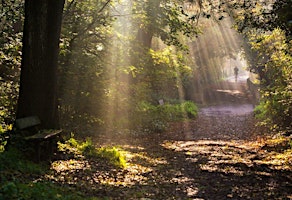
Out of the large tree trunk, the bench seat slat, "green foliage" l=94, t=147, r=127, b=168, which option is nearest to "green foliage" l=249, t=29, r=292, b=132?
"green foliage" l=94, t=147, r=127, b=168

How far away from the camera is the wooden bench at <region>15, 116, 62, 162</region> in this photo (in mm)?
7805

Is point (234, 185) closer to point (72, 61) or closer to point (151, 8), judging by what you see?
point (72, 61)

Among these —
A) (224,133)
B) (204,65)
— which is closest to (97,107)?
(224,133)

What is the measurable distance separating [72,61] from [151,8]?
4110 mm

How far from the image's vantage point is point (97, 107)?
49.1 feet

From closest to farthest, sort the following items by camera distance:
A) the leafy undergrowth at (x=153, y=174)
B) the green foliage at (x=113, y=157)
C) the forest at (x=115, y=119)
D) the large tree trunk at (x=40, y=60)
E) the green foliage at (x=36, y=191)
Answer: the green foliage at (x=36, y=191)
the leafy undergrowth at (x=153, y=174)
the forest at (x=115, y=119)
the large tree trunk at (x=40, y=60)
the green foliage at (x=113, y=157)

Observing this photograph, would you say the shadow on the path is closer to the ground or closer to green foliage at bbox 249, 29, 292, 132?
the ground

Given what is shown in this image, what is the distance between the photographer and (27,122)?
8195 mm

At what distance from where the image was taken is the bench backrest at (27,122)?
8.01 m

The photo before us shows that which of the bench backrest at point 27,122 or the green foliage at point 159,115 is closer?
the bench backrest at point 27,122

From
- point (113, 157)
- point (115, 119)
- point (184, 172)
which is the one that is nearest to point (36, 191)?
point (113, 157)

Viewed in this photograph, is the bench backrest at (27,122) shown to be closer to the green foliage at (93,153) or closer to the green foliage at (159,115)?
the green foliage at (93,153)

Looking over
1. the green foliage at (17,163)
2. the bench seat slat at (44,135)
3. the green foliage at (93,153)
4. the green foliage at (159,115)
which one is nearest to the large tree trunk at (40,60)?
the bench seat slat at (44,135)

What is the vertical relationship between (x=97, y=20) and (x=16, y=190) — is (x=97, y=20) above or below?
above
